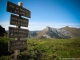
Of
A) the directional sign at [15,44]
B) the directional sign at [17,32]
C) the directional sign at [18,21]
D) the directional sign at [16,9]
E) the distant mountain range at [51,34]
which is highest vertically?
the directional sign at [16,9]

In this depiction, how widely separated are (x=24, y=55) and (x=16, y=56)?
3773 millimetres

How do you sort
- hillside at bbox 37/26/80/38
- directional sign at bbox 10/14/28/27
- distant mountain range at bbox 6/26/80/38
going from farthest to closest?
distant mountain range at bbox 6/26/80/38
hillside at bbox 37/26/80/38
directional sign at bbox 10/14/28/27

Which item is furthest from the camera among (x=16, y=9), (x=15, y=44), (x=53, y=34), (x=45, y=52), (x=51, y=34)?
(x=53, y=34)

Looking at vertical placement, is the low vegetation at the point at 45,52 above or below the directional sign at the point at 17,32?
below

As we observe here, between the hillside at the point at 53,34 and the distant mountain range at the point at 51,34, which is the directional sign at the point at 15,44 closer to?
the hillside at the point at 53,34

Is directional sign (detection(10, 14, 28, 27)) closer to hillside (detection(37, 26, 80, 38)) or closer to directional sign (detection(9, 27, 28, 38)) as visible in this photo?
directional sign (detection(9, 27, 28, 38))

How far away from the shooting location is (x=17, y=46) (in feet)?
16.9

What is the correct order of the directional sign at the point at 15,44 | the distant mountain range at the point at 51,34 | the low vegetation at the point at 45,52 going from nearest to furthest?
1. the directional sign at the point at 15,44
2. the low vegetation at the point at 45,52
3. the distant mountain range at the point at 51,34

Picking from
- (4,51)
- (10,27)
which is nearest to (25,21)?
(10,27)

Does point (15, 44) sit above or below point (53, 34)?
above

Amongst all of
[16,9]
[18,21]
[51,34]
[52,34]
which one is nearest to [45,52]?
[18,21]

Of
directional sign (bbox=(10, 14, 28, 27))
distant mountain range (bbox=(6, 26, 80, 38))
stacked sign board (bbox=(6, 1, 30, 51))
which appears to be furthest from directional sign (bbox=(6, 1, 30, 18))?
distant mountain range (bbox=(6, 26, 80, 38))

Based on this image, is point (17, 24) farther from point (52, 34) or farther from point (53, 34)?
point (53, 34)

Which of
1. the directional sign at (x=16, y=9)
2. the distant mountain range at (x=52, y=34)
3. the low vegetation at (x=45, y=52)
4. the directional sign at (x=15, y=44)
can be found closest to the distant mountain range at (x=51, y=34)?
the distant mountain range at (x=52, y=34)
